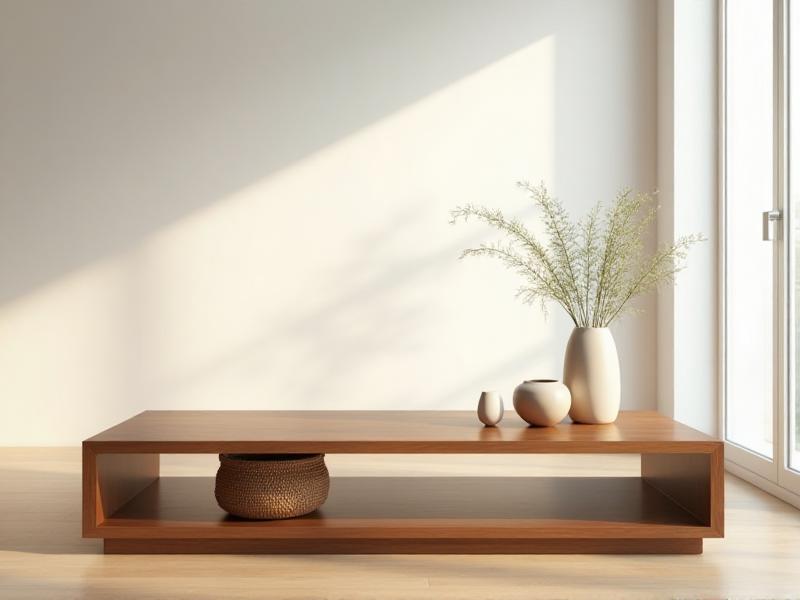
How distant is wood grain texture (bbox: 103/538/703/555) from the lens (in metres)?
2.30

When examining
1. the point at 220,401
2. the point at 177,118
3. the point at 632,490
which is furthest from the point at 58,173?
the point at 632,490

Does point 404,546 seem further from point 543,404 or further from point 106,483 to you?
point 106,483

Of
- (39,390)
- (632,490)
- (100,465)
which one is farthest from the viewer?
(39,390)

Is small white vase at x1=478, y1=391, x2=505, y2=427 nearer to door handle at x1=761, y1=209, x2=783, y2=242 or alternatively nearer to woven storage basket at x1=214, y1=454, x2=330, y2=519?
woven storage basket at x1=214, y1=454, x2=330, y2=519

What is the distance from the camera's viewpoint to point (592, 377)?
252cm

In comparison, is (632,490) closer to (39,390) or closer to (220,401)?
(220,401)

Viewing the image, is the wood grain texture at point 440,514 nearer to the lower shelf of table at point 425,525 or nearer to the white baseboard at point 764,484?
the lower shelf of table at point 425,525

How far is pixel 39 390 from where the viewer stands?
425 cm

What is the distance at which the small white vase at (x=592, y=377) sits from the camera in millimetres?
2514

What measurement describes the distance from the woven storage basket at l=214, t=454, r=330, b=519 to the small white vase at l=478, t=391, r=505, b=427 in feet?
1.81

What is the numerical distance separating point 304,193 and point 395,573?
256 centimetres

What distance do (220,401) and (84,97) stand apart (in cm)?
178

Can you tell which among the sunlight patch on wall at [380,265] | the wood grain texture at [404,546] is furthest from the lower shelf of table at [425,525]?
the sunlight patch on wall at [380,265]

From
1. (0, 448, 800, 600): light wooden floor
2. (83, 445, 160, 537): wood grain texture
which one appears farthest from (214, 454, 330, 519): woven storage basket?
(83, 445, 160, 537): wood grain texture
